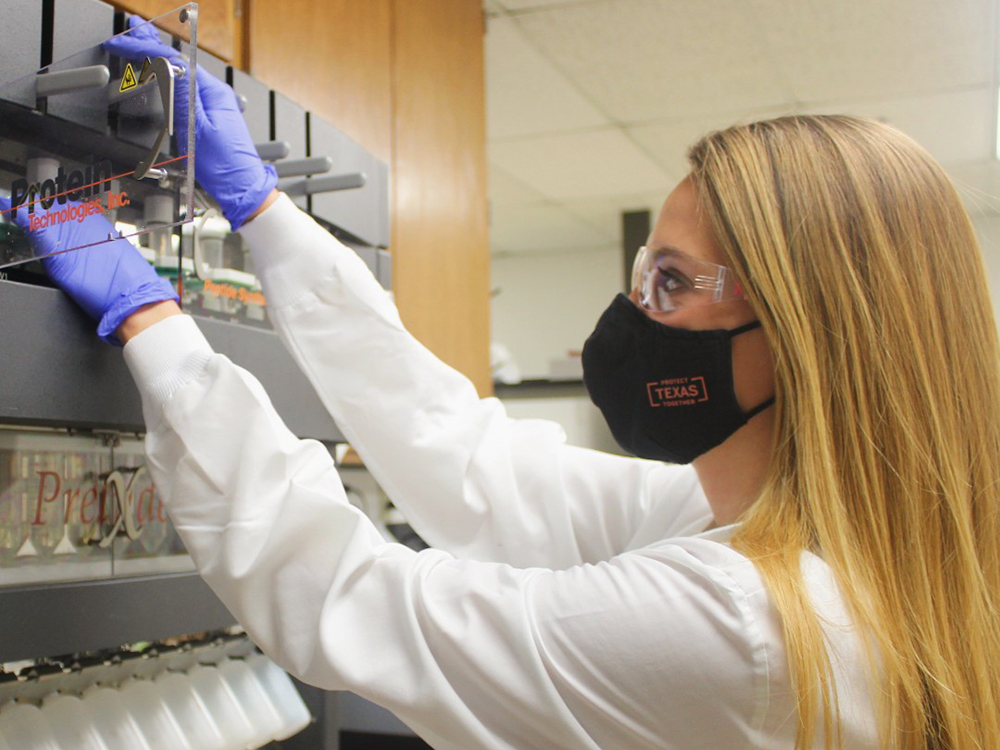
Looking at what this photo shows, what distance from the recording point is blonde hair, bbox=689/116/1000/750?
881 millimetres

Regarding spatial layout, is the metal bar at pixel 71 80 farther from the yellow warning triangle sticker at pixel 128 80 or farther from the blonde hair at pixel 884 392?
the blonde hair at pixel 884 392

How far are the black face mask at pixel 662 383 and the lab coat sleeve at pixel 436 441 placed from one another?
0.61 ft

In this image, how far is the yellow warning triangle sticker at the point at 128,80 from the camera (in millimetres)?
785

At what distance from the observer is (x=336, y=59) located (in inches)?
59.1

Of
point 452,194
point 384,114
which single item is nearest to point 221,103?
point 384,114

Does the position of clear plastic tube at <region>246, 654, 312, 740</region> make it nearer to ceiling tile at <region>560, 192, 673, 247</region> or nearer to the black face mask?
the black face mask

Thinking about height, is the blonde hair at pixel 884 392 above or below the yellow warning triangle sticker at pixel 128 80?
below

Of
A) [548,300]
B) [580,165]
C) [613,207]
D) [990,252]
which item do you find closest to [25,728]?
[990,252]

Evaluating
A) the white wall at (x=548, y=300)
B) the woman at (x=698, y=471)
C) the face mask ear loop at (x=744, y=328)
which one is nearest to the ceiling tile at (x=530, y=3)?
the woman at (x=698, y=471)

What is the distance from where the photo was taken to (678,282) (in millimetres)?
1052

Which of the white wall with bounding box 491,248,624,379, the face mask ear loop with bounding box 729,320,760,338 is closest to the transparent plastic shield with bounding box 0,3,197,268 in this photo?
the face mask ear loop with bounding box 729,320,760,338

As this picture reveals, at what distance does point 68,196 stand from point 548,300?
5937mm

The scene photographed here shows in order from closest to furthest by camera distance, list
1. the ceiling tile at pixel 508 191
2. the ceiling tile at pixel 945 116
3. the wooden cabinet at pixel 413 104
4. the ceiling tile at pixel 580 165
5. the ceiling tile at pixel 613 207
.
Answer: the wooden cabinet at pixel 413 104
the ceiling tile at pixel 945 116
the ceiling tile at pixel 580 165
the ceiling tile at pixel 508 191
the ceiling tile at pixel 613 207

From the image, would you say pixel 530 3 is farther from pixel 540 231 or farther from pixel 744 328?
pixel 540 231
